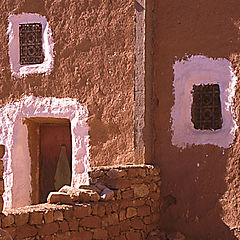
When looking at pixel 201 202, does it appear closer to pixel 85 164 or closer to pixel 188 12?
pixel 85 164

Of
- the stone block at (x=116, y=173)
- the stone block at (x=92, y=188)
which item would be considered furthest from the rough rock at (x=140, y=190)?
the stone block at (x=92, y=188)

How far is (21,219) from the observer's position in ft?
15.1

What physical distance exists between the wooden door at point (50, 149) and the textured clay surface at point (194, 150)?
8.27 feet

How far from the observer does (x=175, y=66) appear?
6.75 metres

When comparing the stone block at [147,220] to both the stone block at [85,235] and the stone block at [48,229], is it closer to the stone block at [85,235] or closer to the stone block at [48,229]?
the stone block at [85,235]

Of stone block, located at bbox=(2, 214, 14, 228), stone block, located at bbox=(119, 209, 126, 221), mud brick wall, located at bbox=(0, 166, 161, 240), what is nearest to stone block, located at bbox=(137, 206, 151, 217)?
mud brick wall, located at bbox=(0, 166, 161, 240)

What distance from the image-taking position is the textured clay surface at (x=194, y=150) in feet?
20.7

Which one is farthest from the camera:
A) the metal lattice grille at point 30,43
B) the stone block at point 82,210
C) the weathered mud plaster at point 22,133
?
the metal lattice grille at point 30,43

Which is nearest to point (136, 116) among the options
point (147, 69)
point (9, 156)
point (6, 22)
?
point (147, 69)

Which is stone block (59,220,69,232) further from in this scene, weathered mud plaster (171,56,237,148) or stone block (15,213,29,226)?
weathered mud plaster (171,56,237,148)

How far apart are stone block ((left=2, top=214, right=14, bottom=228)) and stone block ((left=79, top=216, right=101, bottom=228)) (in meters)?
0.94

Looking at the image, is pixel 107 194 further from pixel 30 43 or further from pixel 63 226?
pixel 30 43

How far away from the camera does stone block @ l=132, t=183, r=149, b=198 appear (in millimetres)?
6143

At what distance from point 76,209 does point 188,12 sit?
11.1 feet
